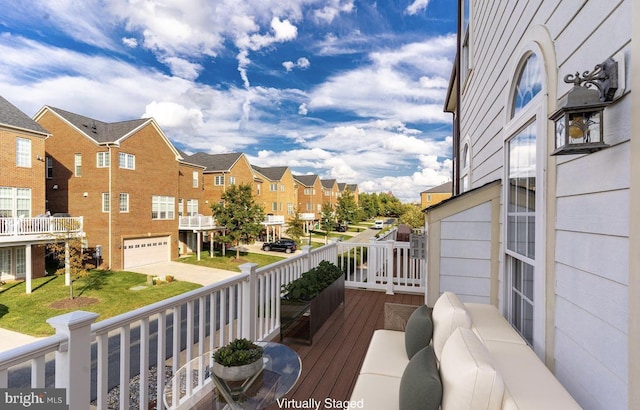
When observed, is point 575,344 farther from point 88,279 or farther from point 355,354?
point 88,279

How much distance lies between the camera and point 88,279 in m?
14.7

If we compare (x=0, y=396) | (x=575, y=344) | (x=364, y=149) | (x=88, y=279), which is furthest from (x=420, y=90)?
(x=364, y=149)

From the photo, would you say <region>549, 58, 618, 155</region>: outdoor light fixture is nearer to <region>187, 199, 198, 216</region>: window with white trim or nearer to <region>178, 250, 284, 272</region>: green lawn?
<region>178, 250, 284, 272</region>: green lawn

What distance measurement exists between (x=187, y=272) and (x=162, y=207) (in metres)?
5.43

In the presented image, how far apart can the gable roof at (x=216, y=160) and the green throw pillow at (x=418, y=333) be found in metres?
25.7

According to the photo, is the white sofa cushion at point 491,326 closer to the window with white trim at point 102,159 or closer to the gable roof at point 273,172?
the window with white trim at point 102,159

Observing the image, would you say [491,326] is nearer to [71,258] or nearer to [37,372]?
[37,372]

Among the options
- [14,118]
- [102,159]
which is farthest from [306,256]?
[14,118]

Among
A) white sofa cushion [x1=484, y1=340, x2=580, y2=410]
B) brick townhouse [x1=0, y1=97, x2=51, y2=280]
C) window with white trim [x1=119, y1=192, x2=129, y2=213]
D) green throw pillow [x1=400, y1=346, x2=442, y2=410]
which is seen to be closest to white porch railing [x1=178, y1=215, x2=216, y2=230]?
window with white trim [x1=119, y1=192, x2=129, y2=213]

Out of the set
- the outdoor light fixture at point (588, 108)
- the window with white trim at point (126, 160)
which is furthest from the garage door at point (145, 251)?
the outdoor light fixture at point (588, 108)

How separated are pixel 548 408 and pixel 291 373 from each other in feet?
5.03

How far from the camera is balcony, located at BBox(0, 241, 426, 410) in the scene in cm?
154

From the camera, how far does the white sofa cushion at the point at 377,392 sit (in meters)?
1.92

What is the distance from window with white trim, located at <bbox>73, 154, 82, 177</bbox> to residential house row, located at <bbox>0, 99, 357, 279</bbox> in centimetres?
11
